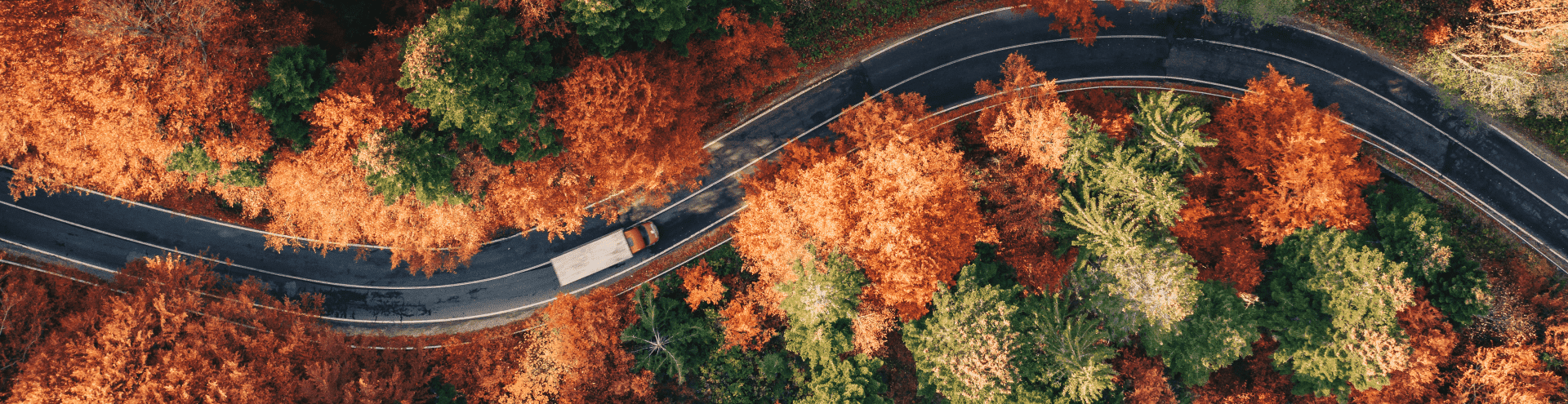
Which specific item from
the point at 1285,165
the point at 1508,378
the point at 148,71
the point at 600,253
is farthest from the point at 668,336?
the point at 1508,378

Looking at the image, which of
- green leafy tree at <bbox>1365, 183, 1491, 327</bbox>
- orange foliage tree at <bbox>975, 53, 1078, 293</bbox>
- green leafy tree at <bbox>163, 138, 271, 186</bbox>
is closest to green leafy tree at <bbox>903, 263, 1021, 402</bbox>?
orange foliage tree at <bbox>975, 53, 1078, 293</bbox>

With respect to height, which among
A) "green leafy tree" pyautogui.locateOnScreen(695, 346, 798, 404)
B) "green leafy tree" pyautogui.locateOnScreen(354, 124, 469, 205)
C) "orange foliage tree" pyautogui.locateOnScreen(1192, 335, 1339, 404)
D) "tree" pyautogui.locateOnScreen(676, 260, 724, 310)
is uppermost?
"green leafy tree" pyautogui.locateOnScreen(354, 124, 469, 205)

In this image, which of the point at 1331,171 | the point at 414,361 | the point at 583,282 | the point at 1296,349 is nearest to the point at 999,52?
the point at 1331,171

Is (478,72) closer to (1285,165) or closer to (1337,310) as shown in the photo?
(1285,165)

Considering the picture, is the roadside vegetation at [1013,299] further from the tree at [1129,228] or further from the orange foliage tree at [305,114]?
the orange foliage tree at [305,114]

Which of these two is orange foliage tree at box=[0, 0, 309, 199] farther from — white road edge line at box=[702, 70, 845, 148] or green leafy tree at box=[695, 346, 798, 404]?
green leafy tree at box=[695, 346, 798, 404]

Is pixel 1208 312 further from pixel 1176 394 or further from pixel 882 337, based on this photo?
pixel 882 337

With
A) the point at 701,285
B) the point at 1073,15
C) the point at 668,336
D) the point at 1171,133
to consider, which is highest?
the point at 1073,15
